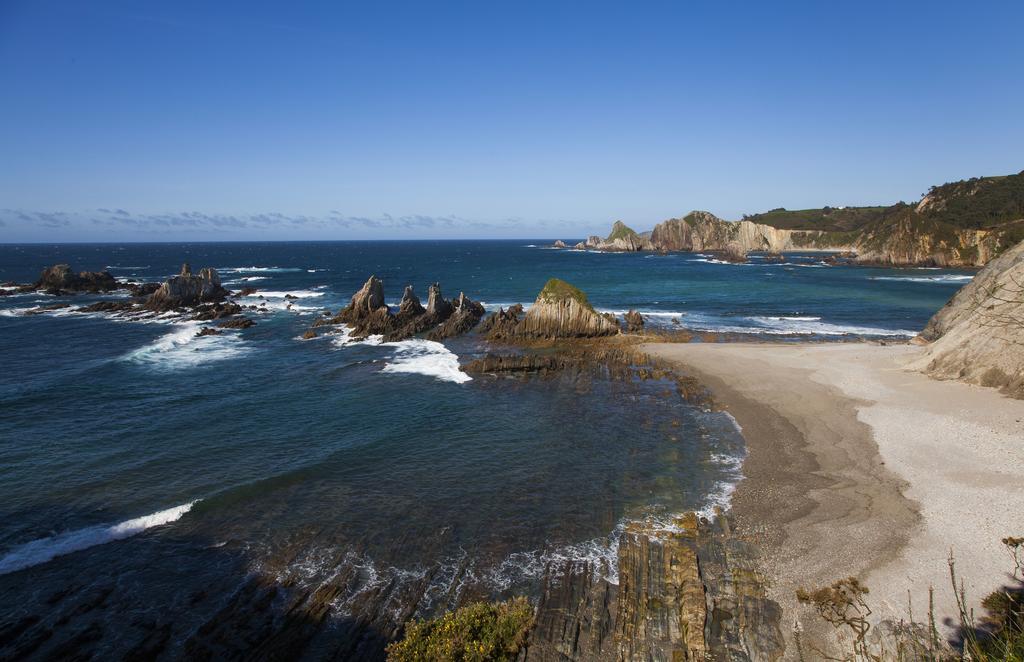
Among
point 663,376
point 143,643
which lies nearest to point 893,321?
point 663,376

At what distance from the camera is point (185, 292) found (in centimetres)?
6625

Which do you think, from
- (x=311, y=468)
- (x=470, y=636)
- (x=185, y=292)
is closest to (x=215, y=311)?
(x=185, y=292)

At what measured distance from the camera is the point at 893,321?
183 ft

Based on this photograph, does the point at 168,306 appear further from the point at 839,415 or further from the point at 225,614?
the point at 839,415

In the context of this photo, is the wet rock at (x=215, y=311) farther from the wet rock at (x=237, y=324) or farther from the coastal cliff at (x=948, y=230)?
the coastal cliff at (x=948, y=230)

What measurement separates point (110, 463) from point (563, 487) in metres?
20.1

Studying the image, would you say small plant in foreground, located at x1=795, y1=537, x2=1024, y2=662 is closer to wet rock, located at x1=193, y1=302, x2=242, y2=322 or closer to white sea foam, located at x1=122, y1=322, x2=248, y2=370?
white sea foam, located at x1=122, y1=322, x2=248, y2=370

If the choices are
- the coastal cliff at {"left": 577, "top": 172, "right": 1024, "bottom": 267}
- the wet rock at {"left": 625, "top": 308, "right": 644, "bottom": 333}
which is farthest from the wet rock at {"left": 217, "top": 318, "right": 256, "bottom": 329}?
the coastal cliff at {"left": 577, "top": 172, "right": 1024, "bottom": 267}

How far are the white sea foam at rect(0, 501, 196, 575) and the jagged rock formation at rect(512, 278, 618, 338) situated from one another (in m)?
32.0

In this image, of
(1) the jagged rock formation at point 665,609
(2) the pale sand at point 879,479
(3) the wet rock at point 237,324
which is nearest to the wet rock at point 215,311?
(3) the wet rock at point 237,324

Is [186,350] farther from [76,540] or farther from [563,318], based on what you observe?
[563,318]

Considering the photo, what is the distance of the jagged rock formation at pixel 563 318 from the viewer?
46.6 m

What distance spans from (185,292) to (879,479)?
72979 mm

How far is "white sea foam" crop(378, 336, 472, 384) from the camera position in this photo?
38.0m
